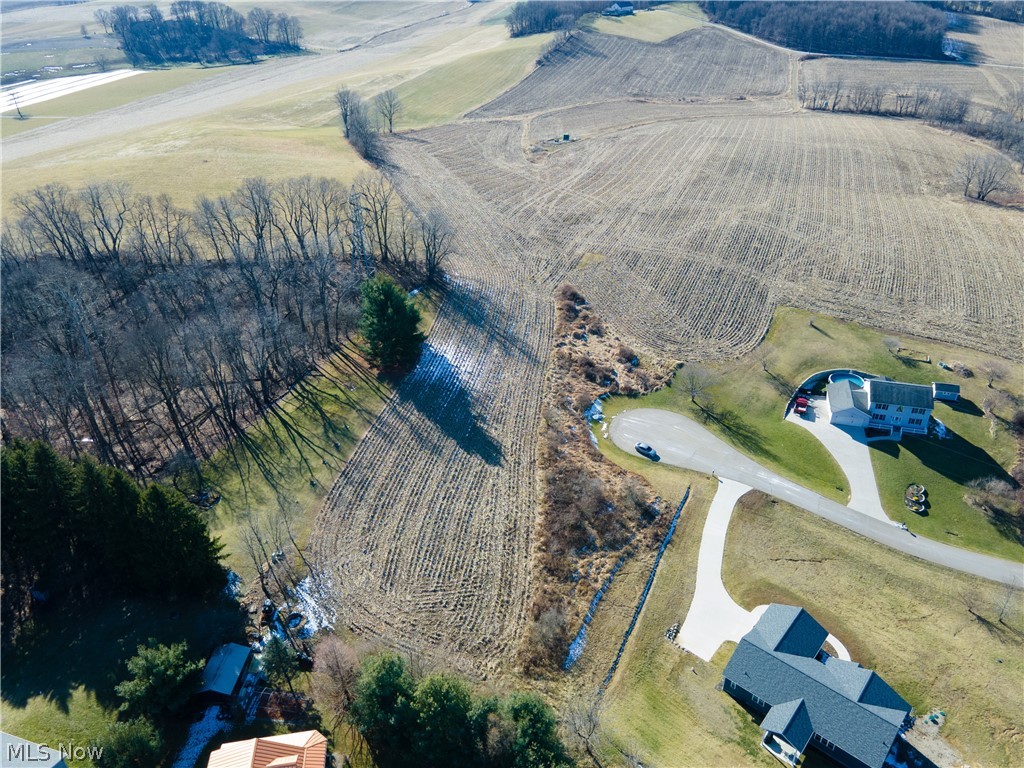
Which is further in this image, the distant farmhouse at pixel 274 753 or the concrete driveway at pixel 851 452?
the concrete driveway at pixel 851 452

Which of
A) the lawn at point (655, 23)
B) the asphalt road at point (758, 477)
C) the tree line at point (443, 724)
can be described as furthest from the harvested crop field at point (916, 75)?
the tree line at point (443, 724)

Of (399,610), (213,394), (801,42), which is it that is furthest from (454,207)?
(801,42)

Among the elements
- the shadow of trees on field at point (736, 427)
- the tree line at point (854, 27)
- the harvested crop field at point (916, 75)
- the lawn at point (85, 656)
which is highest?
the tree line at point (854, 27)

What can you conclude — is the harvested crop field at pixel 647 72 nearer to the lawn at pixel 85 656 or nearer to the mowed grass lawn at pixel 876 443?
the mowed grass lawn at pixel 876 443

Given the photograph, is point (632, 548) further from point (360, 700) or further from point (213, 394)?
point (213, 394)

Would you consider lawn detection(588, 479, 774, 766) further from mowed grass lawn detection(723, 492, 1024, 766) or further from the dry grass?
the dry grass

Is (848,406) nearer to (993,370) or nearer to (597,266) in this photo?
(993,370)

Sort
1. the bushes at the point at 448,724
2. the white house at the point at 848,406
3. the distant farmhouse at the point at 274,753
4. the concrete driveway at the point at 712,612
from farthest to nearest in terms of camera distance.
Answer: the white house at the point at 848,406 < the concrete driveway at the point at 712,612 < the bushes at the point at 448,724 < the distant farmhouse at the point at 274,753
